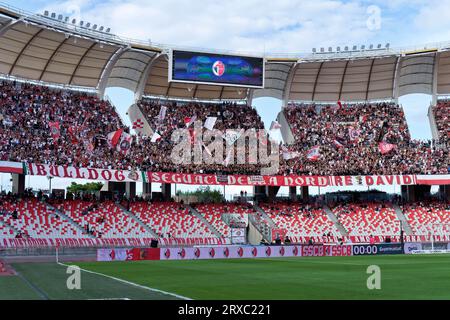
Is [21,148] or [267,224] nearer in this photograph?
[21,148]

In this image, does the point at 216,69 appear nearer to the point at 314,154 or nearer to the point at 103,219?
the point at 314,154

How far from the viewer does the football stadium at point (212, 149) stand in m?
56.3

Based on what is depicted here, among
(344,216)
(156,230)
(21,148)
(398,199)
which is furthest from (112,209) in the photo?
(398,199)

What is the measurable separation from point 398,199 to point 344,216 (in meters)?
8.18

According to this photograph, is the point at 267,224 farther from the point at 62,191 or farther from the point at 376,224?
the point at 62,191

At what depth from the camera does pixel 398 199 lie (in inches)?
2881

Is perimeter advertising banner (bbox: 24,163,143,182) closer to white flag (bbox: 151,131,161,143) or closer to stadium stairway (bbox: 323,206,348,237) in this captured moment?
white flag (bbox: 151,131,161,143)

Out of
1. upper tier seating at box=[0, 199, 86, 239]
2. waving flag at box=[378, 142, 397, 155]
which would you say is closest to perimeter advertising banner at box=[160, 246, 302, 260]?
upper tier seating at box=[0, 199, 86, 239]

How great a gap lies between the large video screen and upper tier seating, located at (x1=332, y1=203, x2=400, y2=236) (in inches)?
685

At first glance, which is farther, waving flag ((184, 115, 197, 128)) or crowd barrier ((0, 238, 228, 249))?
waving flag ((184, 115, 197, 128))

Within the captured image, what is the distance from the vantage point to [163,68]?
230 feet

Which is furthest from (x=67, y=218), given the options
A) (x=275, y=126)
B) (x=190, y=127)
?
(x=275, y=126)

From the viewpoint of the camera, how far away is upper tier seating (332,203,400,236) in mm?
66912

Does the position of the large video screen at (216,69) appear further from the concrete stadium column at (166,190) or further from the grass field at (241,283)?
the grass field at (241,283)
